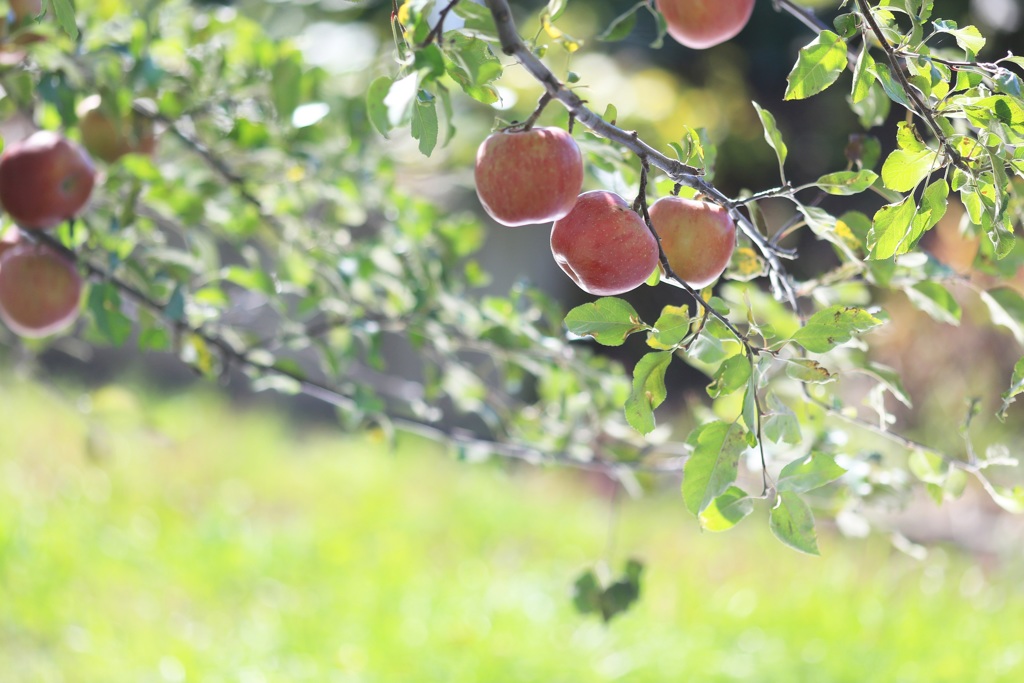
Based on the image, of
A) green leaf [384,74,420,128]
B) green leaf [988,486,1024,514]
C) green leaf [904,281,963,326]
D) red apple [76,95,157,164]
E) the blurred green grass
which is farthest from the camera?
the blurred green grass

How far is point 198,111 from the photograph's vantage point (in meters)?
1.07

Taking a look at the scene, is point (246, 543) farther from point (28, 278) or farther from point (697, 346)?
point (697, 346)

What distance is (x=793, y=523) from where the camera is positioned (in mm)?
530

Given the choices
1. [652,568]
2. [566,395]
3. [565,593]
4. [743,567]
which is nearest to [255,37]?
[566,395]

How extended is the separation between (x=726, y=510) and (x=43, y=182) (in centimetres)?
69

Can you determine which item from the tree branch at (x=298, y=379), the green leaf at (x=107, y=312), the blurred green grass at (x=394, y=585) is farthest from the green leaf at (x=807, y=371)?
the blurred green grass at (x=394, y=585)

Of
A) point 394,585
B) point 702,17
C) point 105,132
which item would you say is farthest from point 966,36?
point 394,585

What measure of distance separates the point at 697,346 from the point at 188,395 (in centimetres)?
317

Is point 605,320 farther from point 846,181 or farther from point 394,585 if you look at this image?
point 394,585

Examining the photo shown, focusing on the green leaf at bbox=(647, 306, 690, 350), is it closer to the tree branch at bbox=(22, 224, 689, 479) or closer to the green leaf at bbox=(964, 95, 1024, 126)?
the green leaf at bbox=(964, 95, 1024, 126)

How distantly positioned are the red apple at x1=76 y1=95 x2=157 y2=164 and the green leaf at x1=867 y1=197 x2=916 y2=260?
2.61ft

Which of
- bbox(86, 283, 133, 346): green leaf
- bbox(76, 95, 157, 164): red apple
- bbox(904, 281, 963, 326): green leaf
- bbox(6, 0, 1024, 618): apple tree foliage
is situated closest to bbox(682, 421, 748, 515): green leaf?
bbox(6, 0, 1024, 618): apple tree foliage

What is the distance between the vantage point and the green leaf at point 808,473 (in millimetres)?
537

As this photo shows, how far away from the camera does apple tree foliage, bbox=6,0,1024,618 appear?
1.71 feet
